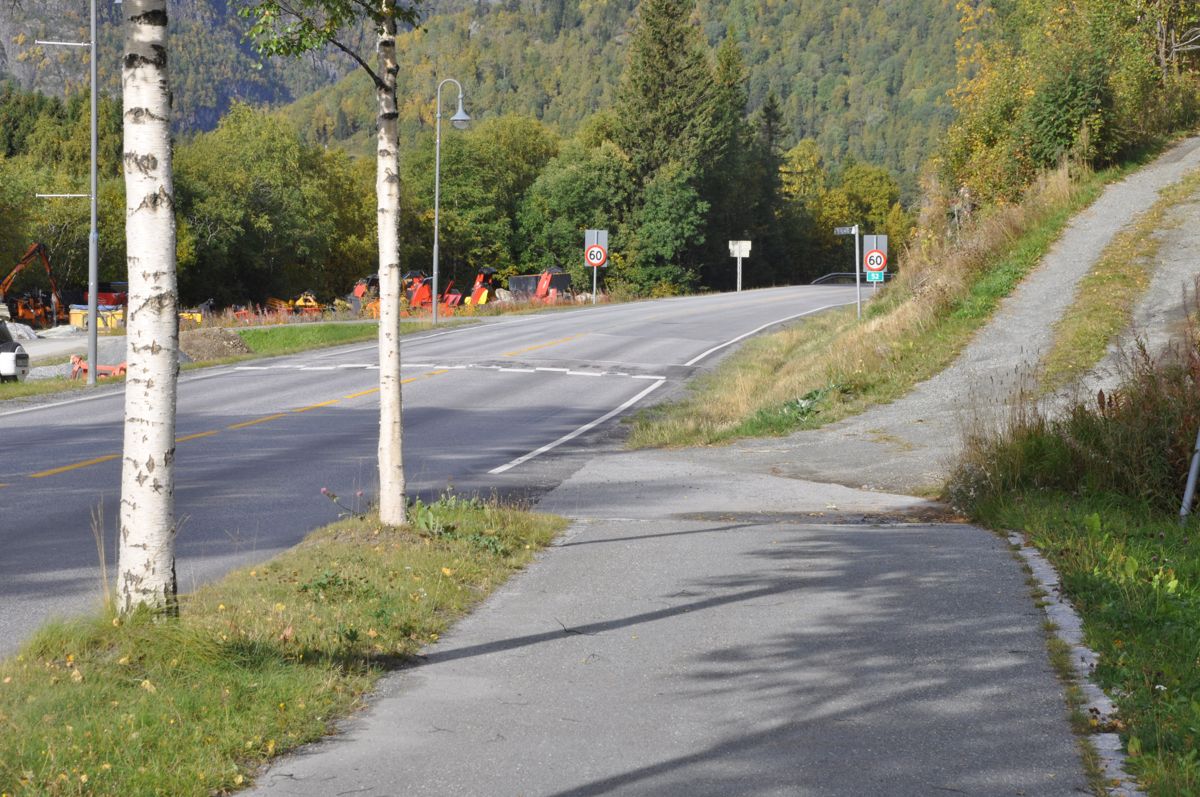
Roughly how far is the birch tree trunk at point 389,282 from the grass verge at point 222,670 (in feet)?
2.82

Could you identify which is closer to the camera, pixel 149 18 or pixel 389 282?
pixel 149 18

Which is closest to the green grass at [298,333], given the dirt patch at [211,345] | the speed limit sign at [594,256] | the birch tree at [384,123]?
the dirt patch at [211,345]

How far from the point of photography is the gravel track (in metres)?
15.1

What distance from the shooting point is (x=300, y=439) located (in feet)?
58.8

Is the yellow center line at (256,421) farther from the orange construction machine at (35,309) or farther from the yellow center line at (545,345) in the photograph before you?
the orange construction machine at (35,309)

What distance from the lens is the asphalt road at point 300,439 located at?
33.8 ft

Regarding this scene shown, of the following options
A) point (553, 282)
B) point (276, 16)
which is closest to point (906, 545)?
point (276, 16)

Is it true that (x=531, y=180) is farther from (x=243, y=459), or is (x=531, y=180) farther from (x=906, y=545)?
(x=906, y=545)

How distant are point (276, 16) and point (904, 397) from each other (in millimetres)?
12120

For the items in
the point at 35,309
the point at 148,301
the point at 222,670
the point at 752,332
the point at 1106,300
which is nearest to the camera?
the point at 222,670

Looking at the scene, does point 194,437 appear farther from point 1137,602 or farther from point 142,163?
point 1137,602

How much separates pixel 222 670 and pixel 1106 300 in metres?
18.7

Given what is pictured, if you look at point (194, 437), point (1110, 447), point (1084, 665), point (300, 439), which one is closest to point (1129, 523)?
point (1110, 447)

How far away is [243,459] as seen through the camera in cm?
1582
